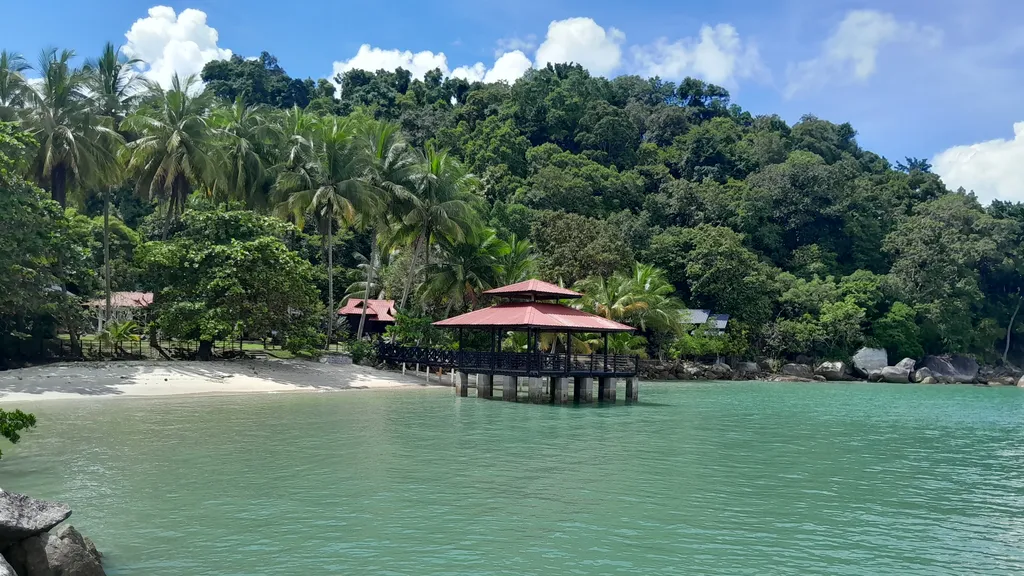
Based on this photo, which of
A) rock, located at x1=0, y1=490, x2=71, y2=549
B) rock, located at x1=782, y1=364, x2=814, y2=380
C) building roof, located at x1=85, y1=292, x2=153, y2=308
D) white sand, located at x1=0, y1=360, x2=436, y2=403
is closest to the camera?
rock, located at x1=0, y1=490, x2=71, y2=549

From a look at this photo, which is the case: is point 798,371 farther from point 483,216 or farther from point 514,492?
point 514,492

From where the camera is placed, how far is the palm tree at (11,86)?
29.7 metres

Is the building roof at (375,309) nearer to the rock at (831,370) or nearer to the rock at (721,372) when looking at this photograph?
the rock at (721,372)

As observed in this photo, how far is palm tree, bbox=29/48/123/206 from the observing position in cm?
2938

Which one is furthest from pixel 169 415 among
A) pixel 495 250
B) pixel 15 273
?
pixel 495 250

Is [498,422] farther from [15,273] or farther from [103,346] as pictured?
[103,346]

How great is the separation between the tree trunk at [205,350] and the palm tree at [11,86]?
37.1ft

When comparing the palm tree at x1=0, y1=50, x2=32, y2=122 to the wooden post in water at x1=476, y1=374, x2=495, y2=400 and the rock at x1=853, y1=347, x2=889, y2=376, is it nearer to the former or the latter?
the wooden post in water at x1=476, y1=374, x2=495, y2=400

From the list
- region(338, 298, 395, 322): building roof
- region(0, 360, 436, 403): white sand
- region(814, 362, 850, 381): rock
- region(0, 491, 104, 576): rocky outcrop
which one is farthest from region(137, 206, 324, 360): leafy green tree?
region(814, 362, 850, 381): rock

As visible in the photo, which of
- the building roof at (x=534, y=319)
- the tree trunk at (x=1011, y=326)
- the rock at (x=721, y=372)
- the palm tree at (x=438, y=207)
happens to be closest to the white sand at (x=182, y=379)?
the building roof at (x=534, y=319)

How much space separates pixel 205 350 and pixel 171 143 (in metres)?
8.64

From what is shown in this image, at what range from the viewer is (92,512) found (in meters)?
9.98

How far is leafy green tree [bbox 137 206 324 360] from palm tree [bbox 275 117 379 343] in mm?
3667

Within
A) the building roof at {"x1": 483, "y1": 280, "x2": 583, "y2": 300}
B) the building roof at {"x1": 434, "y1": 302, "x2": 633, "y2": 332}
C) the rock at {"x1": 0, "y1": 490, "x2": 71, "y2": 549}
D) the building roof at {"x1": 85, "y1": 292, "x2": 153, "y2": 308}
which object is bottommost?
the rock at {"x1": 0, "y1": 490, "x2": 71, "y2": 549}
